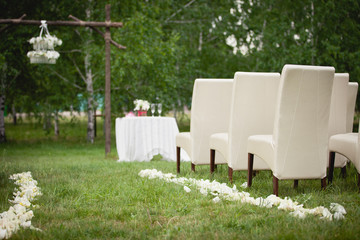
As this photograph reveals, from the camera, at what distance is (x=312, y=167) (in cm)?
412

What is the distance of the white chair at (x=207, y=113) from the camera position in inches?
231

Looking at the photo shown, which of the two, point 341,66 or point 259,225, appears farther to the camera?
point 341,66

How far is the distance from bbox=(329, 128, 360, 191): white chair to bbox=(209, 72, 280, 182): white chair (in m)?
0.75

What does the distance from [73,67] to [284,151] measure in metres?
13.5

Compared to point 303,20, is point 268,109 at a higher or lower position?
lower

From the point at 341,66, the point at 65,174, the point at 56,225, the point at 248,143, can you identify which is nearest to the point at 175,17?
the point at 341,66

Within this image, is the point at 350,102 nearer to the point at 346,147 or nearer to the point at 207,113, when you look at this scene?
the point at 346,147

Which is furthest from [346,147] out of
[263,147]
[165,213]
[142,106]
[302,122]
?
[142,106]

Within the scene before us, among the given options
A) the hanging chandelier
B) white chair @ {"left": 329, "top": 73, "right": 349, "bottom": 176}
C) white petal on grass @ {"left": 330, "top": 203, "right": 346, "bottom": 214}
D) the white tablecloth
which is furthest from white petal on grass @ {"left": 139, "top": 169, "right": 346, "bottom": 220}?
the hanging chandelier

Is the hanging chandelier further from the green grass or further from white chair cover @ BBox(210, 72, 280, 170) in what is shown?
white chair cover @ BBox(210, 72, 280, 170)

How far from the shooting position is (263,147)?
14.1 ft

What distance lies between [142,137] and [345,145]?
5232 millimetres

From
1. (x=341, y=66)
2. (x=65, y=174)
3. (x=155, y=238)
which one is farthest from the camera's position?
(x=341, y=66)

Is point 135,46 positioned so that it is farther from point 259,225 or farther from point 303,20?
point 259,225
